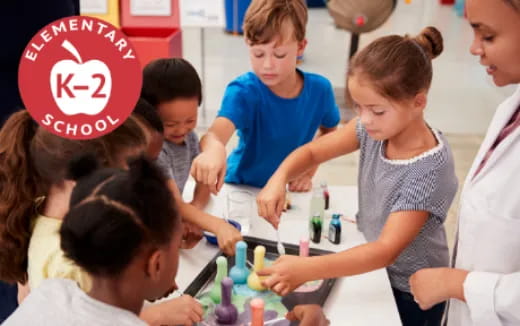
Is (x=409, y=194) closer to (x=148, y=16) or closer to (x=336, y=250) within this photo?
(x=336, y=250)

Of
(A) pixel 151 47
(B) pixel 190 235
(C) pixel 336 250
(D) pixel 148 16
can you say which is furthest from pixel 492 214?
(D) pixel 148 16

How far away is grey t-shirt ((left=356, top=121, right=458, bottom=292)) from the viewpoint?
41.8 inches

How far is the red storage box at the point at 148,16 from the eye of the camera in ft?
7.04

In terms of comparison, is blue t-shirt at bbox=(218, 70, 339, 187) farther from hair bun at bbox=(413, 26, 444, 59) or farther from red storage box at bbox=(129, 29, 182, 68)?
red storage box at bbox=(129, 29, 182, 68)

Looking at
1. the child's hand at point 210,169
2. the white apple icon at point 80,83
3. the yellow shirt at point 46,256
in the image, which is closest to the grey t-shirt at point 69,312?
the yellow shirt at point 46,256

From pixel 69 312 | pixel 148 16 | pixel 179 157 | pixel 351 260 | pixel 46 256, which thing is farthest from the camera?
pixel 148 16

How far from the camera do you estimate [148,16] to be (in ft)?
7.09

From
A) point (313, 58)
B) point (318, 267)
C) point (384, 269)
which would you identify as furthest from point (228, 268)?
point (313, 58)

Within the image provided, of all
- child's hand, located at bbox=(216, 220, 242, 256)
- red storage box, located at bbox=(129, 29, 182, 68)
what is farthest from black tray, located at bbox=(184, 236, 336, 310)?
red storage box, located at bbox=(129, 29, 182, 68)

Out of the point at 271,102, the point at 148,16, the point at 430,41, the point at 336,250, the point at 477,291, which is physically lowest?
the point at 336,250

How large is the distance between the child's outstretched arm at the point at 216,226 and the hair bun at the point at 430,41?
0.59 metres

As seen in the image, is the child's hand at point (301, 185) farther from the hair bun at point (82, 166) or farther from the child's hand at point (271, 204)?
the hair bun at point (82, 166)

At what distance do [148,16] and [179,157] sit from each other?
107 centimetres

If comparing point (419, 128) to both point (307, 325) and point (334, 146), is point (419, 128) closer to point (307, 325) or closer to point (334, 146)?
point (334, 146)
